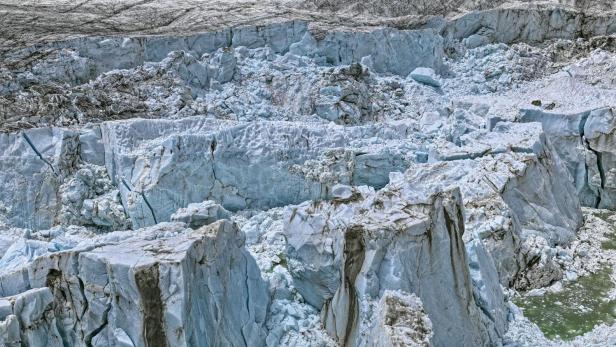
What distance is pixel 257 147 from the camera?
1229cm

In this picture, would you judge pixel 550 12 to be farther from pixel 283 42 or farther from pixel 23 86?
pixel 23 86

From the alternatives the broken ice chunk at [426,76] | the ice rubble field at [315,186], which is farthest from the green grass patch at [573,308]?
the broken ice chunk at [426,76]

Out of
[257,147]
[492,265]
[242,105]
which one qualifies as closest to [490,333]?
[492,265]

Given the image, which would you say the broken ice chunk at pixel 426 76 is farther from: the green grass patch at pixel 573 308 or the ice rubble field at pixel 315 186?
the green grass patch at pixel 573 308

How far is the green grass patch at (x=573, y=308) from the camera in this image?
9156 millimetres

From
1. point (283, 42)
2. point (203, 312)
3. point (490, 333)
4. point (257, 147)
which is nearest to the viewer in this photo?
point (203, 312)

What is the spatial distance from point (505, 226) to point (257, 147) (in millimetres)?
5211

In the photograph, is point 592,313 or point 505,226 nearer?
point 592,313

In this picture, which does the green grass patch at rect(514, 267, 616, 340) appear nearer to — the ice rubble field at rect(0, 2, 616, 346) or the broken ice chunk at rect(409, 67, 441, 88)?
the ice rubble field at rect(0, 2, 616, 346)

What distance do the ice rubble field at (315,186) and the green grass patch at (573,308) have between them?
34mm

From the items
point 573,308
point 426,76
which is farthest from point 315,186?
point 426,76

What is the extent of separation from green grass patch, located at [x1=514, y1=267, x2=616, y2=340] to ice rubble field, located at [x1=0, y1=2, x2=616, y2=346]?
0.03 metres

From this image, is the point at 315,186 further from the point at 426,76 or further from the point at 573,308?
the point at 426,76

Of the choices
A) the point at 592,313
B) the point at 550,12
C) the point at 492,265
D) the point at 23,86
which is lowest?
the point at 592,313
